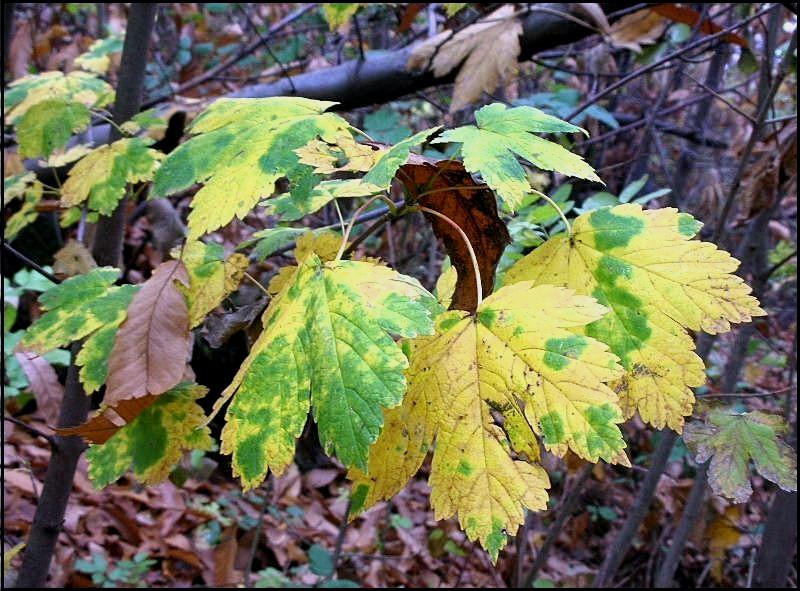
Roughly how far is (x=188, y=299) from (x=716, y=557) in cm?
276

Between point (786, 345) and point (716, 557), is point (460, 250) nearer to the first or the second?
point (716, 557)

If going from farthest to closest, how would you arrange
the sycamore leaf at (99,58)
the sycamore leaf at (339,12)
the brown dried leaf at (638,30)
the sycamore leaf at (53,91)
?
the brown dried leaf at (638,30), the sycamore leaf at (99,58), the sycamore leaf at (339,12), the sycamore leaf at (53,91)

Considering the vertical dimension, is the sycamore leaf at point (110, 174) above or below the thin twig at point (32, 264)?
above

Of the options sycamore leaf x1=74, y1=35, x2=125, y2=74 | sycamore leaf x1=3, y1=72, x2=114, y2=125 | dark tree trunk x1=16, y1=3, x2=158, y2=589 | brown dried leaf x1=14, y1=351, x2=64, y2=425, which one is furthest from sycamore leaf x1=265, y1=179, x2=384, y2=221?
brown dried leaf x1=14, y1=351, x2=64, y2=425

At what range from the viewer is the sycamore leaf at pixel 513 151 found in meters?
0.62

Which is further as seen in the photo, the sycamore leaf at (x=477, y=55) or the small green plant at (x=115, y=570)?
the small green plant at (x=115, y=570)

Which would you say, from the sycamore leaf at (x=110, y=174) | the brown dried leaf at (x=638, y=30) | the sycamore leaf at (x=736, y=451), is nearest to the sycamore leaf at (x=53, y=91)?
the sycamore leaf at (x=110, y=174)

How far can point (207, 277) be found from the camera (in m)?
0.90

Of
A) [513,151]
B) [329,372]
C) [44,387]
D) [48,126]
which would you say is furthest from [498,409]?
[44,387]

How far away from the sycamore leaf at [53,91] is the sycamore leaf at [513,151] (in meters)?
0.93

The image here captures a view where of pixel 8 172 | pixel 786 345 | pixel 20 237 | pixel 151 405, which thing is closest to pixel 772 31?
pixel 151 405

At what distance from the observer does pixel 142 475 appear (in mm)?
852

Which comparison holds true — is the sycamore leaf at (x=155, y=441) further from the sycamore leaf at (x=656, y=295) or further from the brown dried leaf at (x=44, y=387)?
the brown dried leaf at (x=44, y=387)

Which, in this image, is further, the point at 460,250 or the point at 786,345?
the point at 786,345
